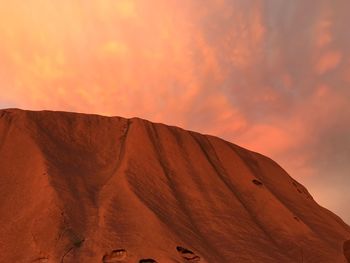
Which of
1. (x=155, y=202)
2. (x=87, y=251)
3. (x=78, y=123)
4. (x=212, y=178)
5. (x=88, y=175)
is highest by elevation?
(x=78, y=123)

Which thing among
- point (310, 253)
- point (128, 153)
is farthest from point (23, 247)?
point (310, 253)

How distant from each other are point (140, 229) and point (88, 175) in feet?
24.0

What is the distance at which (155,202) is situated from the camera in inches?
1256

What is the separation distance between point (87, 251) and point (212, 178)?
51.4ft

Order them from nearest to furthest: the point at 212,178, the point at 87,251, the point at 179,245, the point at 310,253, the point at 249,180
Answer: the point at 87,251
the point at 179,245
the point at 310,253
the point at 212,178
the point at 249,180

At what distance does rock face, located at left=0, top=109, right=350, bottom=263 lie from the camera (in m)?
26.5

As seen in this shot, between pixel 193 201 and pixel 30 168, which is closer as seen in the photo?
pixel 30 168

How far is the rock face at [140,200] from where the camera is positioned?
2652 centimetres

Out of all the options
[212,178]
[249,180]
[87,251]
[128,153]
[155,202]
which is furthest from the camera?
[249,180]

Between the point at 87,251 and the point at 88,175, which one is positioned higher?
the point at 88,175

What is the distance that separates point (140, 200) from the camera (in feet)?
100

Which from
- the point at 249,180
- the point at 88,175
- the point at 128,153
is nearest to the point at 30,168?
the point at 88,175

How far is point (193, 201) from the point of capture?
34750mm

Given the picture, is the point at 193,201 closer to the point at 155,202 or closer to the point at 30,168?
the point at 155,202
